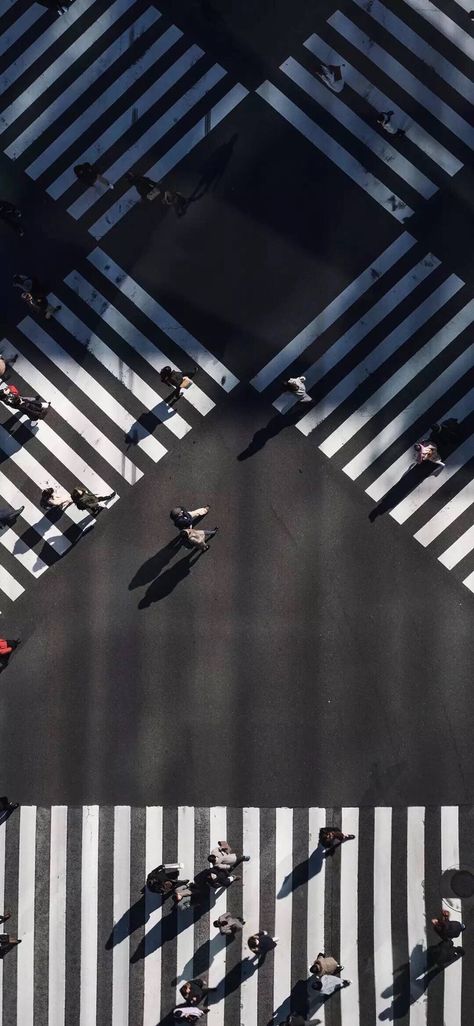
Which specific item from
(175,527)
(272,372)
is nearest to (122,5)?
(272,372)

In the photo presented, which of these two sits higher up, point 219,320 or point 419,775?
point 219,320

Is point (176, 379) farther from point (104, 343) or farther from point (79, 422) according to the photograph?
point (79, 422)

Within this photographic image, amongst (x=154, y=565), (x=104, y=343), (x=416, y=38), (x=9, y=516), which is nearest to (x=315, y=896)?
(x=154, y=565)

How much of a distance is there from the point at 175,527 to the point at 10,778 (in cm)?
644

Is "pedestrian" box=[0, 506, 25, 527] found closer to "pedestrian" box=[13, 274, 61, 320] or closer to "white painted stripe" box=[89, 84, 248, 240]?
"pedestrian" box=[13, 274, 61, 320]

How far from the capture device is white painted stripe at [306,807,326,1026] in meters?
15.8

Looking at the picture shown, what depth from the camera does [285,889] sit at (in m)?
15.8

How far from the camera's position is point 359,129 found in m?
16.2

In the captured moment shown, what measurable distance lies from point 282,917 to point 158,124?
1712 cm

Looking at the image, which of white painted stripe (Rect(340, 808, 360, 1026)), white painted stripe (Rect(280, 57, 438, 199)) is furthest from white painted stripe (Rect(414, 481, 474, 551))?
white painted stripe (Rect(340, 808, 360, 1026))

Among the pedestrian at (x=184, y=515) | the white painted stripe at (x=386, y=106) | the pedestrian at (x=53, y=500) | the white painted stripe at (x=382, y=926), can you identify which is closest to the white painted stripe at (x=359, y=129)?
the white painted stripe at (x=386, y=106)

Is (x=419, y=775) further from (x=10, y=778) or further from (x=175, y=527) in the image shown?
(x=10, y=778)

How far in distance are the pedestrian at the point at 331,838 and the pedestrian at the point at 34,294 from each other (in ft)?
40.7

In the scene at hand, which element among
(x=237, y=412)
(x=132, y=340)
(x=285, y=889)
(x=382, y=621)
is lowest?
(x=285, y=889)
